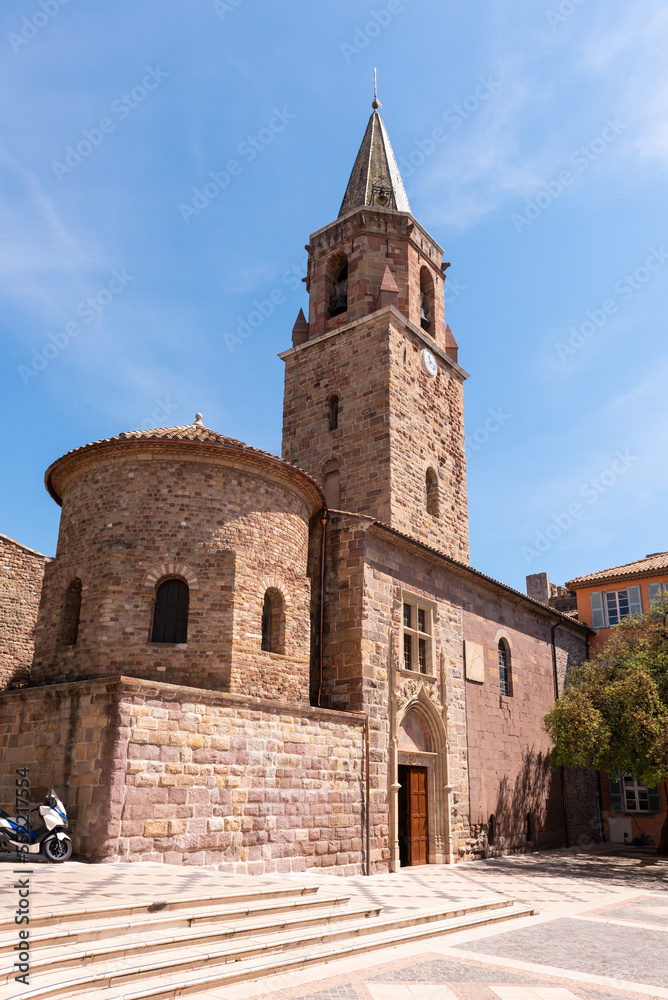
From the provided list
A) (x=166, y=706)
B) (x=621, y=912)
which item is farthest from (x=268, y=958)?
(x=621, y=912)

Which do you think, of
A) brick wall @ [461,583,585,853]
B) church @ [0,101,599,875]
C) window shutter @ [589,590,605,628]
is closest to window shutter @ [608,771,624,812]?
church @ [0,101,599,875]

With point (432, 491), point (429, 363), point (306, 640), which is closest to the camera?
point (306, 640)

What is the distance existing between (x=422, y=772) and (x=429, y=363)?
12.6m

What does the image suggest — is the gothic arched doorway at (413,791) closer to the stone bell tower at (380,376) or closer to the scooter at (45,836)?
the stone bell tower at (380,376)

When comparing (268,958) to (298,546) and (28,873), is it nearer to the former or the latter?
(28,873)

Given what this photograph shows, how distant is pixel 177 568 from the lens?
43.5ft

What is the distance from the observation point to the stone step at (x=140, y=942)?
5.56m

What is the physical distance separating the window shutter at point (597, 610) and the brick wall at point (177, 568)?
16751 mm

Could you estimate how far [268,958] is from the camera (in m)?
6.73

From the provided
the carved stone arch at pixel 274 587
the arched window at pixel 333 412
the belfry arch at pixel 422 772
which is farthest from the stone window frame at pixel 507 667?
the carved stone arch at pixel 274 587

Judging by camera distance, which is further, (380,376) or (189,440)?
(380,376)

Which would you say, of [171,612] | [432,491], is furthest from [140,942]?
[432,491]

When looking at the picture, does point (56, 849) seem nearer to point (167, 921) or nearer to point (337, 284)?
point (167, 921)

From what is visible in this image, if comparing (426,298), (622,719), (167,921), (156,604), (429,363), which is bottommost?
(167,921)
